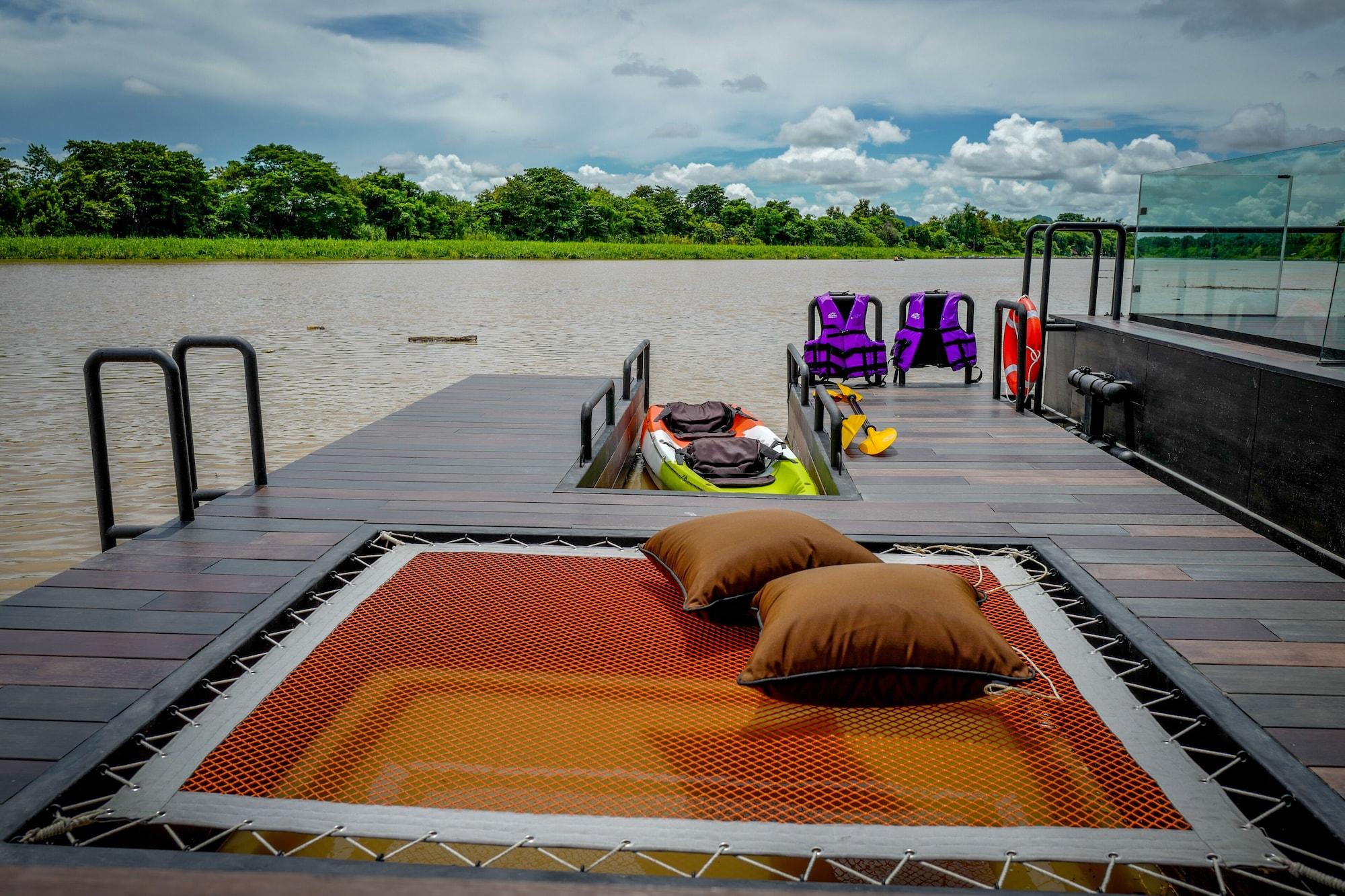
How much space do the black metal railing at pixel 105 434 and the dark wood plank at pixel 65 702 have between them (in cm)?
122

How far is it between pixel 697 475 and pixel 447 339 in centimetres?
1146

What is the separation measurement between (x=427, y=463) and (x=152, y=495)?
2.77 meters

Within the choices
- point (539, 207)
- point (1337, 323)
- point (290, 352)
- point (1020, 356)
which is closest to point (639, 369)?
point (1020, 356)

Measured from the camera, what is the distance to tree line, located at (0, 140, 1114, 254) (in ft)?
141

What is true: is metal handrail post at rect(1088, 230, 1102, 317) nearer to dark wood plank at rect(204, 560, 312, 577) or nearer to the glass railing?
the glass railing

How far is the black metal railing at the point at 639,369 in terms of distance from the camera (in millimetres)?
6000

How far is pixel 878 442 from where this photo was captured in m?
4.51

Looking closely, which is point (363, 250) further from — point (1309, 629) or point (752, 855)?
point (752, 855)

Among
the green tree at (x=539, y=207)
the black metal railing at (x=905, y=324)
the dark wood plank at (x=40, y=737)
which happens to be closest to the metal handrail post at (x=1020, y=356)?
the black metal railing at (x=905, y=324)

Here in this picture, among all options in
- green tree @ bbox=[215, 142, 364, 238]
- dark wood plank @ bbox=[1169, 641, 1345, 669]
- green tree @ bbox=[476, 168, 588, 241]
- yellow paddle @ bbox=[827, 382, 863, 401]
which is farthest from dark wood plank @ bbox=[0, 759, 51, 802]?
green tree @ bbox=[476, 168, 588, 241]

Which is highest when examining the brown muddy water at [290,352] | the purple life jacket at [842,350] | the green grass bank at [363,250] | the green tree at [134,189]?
the green tree at [134,189]

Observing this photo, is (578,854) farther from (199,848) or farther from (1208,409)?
(1208,409)

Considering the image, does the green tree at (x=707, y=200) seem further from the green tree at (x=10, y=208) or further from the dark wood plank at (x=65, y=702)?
the dark wood plank at (x=65, y=702)

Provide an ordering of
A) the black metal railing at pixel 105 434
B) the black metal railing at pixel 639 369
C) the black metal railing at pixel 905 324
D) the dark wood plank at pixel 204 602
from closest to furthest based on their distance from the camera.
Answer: the dark wood plank at pixel 204 602, the black metal railing at pixel 105 434, the black metal railing at pixel 639 369, the black metal railing at pixel 905 324
